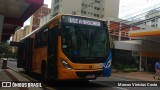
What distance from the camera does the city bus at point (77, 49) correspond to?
12.2m

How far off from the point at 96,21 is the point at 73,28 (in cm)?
137

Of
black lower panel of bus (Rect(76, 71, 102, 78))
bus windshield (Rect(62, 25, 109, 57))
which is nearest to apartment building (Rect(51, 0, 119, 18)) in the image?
bus windshield (Rect(62, 25, 109, 57))

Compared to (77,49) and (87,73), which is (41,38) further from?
(87,73)

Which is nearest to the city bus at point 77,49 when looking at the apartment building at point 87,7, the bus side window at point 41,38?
the bus side window at point 41,38

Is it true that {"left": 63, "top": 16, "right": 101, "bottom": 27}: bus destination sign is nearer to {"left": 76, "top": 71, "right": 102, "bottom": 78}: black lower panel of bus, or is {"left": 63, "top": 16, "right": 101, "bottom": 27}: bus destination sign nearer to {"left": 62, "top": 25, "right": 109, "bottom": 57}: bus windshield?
{"left": 62, "top": 25, "right": 109, "bottom": 57}: bus windshield

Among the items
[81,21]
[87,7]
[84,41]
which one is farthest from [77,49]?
[87,7]

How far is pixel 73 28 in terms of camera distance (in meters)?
12.7

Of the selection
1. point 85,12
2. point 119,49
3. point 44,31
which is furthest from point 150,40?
point 85,12

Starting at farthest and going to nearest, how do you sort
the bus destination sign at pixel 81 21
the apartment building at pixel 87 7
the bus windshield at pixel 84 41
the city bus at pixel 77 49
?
the apartment building at pixel 87 7, the bus destination sign at pixel 81 21, the bus windshield at pixel 84 41, the city bus at pixel 77 49

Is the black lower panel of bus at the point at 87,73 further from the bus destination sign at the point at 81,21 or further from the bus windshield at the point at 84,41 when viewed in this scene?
the bus destination sign at the point at 81,21

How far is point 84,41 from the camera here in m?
12.6

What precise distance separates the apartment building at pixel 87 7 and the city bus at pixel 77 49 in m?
72.9

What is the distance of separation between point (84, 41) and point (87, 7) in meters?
81.0

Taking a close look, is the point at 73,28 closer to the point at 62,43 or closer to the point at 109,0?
the point at 62,43
